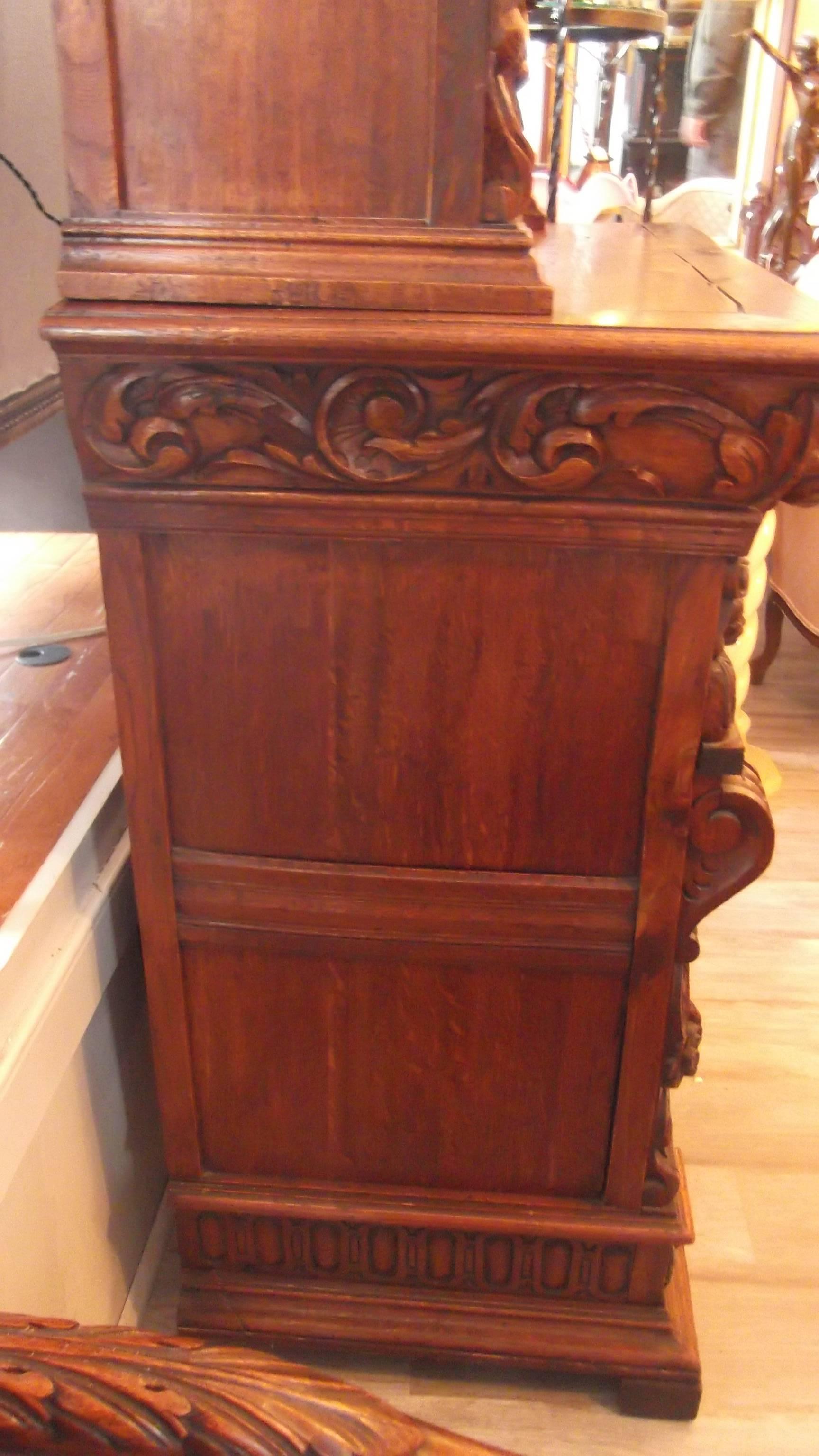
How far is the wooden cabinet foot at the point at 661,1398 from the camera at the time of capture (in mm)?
1173

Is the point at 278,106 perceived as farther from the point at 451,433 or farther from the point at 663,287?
the point at 663,287

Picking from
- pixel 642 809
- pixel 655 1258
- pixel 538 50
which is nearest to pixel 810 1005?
pixel 655 1258

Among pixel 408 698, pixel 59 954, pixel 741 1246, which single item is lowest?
pixel 741 1246

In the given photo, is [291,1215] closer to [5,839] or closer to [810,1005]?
[5,839]

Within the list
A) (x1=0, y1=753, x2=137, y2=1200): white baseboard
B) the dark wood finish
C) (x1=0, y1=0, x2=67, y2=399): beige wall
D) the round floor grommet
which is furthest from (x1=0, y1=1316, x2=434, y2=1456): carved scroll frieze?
(x1=0, y1=0, x2=67, y2=399): beige wall

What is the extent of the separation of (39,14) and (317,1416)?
1617mm

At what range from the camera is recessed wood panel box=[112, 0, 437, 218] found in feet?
2.50

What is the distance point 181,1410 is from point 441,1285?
32.8 inches

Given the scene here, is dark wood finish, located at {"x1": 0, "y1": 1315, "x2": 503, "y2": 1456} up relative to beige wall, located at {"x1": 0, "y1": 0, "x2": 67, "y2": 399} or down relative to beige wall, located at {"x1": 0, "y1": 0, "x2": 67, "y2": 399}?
down

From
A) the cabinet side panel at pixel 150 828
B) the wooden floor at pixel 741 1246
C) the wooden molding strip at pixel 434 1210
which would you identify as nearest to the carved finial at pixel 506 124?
the cabinet side panel at pixel 150 828

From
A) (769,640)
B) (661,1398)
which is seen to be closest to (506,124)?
(661,1398)

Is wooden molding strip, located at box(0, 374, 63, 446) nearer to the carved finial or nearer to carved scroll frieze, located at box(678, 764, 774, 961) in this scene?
the carved finial

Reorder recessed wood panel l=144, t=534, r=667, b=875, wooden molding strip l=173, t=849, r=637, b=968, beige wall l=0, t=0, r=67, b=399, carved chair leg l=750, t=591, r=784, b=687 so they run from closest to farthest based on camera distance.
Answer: recessed wood panel l=144, t=534, r=667, b=875 < wooden molding strip l=173, t=849, r=637, b=968 < beige wall l=0, t=0, r=67, b=399 < carved chair leg l=750, t=591, r=784, b=687

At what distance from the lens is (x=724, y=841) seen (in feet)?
3.17
